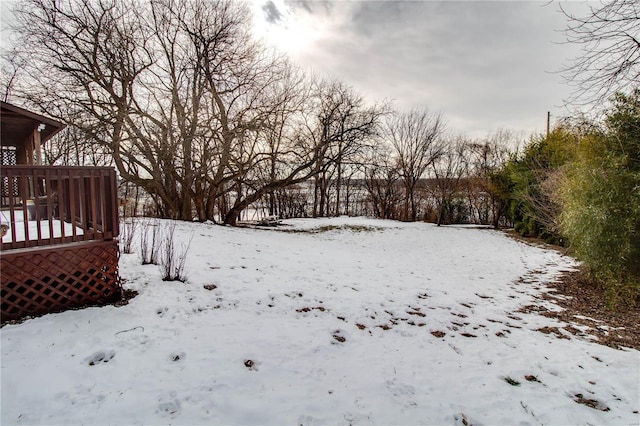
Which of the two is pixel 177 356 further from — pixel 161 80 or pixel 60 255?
pixel 161 80

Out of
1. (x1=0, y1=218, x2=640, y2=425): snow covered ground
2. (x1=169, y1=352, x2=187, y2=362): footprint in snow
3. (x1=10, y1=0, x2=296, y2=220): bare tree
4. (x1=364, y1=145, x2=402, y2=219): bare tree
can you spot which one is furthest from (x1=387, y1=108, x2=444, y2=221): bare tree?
(x1=169, y1=352, x2=187, y2=362): footprint in snow

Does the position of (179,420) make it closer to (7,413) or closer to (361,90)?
(7,413)

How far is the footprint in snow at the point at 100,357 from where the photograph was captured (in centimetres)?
234

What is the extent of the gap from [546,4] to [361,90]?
1321cm

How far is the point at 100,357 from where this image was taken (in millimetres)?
2408

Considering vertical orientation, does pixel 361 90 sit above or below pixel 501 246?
above

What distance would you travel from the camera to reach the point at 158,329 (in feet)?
9.49

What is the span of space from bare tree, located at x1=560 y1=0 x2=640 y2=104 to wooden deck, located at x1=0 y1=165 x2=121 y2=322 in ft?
20.8

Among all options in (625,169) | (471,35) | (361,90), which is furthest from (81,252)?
(361,90)

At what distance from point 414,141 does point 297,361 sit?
19.3 metres

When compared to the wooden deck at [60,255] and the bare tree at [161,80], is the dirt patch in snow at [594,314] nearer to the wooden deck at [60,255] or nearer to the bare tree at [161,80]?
the wooden deck at [60,255]

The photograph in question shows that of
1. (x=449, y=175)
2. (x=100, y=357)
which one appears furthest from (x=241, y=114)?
(x=449, y=175)

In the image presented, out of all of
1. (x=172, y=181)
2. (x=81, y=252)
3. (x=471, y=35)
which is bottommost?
(x=81, y=252)

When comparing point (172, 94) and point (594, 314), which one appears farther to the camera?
point (172, 94)
